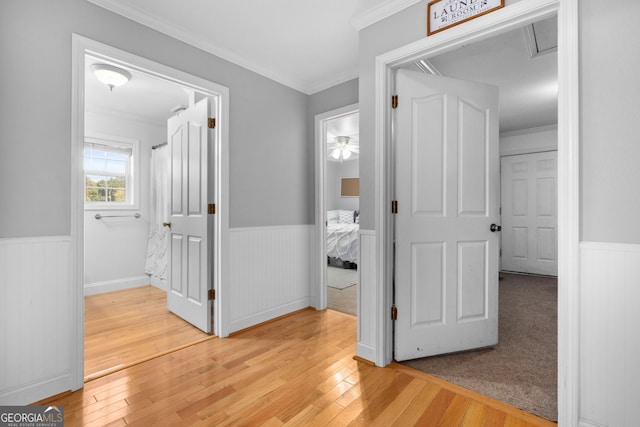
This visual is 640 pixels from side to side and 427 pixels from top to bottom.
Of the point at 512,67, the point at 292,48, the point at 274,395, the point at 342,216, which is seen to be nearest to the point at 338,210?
the point at 342,216

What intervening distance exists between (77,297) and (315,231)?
207cm

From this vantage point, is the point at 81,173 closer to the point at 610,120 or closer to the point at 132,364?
the point at 132,364

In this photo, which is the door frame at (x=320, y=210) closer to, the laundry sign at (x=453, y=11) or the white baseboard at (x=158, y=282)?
the laundry sign at (x=453, y=11)

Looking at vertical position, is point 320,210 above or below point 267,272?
above

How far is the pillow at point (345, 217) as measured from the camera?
728cm

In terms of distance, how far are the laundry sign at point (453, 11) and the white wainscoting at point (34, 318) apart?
252 centimetres

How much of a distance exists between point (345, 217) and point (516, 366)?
548 centimetres

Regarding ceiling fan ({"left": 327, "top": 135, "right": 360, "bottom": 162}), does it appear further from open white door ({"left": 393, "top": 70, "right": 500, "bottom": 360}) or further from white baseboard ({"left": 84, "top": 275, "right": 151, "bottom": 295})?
white baseboard ({"left": 84, "top": 275, "right": 151, "bottom": 295})

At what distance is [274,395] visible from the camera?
5.69ft

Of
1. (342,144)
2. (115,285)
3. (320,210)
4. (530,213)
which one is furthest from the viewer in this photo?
(342,144)

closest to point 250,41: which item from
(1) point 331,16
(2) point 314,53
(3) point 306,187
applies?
(2) point 314,53

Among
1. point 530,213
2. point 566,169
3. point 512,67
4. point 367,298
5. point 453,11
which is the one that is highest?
point 512,67

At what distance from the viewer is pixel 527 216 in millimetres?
5211

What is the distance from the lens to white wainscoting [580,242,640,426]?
4.13 ft
